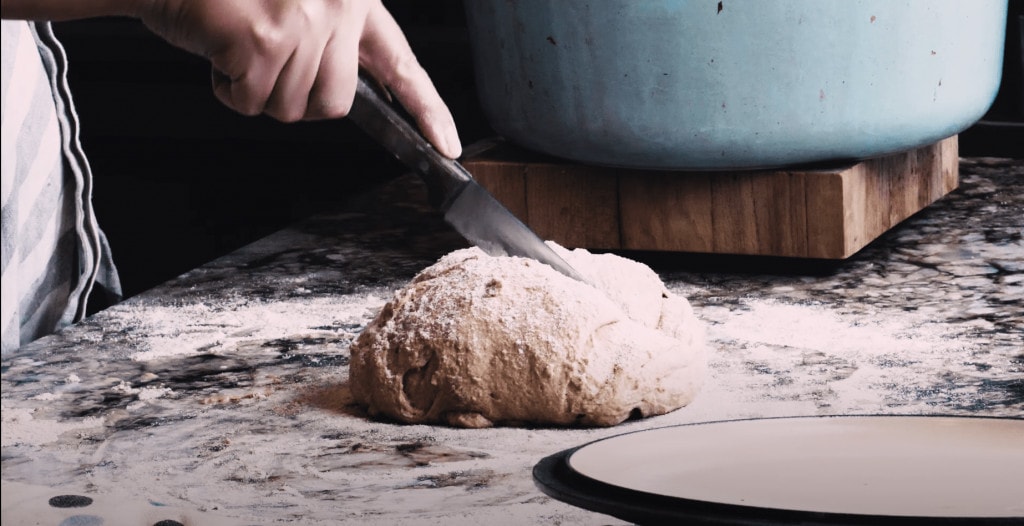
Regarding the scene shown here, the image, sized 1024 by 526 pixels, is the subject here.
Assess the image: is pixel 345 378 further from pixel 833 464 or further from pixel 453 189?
pixel 833 464

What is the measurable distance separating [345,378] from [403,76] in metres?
0.38

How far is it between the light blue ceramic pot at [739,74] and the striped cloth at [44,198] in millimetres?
645

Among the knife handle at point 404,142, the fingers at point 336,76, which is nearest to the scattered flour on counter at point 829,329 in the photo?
the knife handle at point 404,142

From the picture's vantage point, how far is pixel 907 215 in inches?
83.7

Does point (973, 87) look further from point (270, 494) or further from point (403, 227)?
point (270, 494)

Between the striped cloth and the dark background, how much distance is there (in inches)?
71.1

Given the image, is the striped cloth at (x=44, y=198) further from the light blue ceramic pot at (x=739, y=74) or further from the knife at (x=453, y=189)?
the light blue ceramic pot at (x=739, y=74)

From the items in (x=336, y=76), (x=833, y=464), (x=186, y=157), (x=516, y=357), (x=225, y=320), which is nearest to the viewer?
(x=833, y=464)

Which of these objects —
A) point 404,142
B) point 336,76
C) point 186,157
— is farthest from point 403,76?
point 186,157

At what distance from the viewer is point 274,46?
1033 mm

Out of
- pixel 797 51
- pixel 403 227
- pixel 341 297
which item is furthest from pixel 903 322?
pixel 403 227

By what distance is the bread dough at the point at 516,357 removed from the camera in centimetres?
131

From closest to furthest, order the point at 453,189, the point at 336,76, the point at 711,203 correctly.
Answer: the point at 336,76 → the point at 453,189 → the point at 711,203

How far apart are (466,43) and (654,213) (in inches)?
55.5
